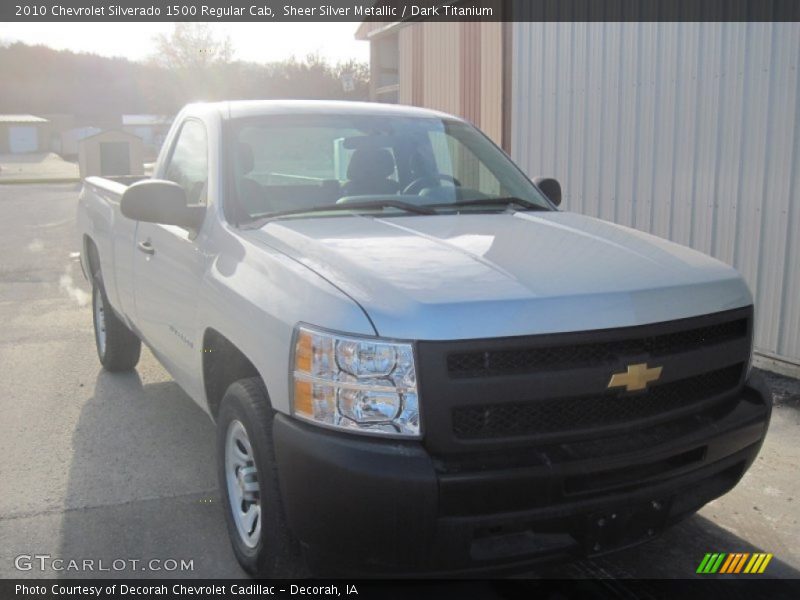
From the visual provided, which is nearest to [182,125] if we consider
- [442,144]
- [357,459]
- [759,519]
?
[442,144]

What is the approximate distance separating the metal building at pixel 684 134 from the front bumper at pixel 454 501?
3.62 meters

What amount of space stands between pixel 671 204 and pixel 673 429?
422 cm

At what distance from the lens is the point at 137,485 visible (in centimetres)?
416

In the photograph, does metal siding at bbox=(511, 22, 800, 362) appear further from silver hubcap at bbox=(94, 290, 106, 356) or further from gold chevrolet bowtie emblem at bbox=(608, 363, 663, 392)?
silver hubcap at bbox=(94, 290, 106, 356)

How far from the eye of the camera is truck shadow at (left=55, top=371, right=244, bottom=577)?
3.44m

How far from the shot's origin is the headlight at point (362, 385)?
253 centimetres

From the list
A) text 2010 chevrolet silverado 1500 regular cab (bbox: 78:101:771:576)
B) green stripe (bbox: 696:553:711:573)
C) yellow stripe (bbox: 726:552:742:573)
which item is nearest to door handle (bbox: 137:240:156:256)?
text 2010 chevrolet silverado 1500 regular cab (bbox: 78:101:771:576)

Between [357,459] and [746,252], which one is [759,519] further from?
[746,252]

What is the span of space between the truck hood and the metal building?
2.74 m

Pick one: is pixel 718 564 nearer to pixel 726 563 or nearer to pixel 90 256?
pixel 726 563

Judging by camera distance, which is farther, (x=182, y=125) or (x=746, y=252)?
(x=746, y=252)

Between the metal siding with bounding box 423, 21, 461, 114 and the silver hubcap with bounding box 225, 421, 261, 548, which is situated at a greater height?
the metal siding with bounding box 423, 21, 461, 114

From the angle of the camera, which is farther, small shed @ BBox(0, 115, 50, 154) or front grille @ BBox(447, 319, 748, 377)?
small shed @ BBox(0, 115, 50, 154)

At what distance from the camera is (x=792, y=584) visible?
3299 mm
